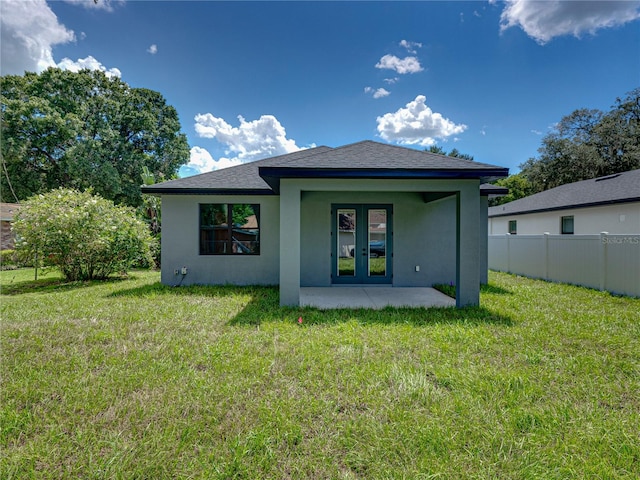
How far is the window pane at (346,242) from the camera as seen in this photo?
8.90 m

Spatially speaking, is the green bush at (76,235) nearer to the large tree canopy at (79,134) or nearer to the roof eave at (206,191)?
the roof eave at (206,191)

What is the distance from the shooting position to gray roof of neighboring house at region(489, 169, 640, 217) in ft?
37.4

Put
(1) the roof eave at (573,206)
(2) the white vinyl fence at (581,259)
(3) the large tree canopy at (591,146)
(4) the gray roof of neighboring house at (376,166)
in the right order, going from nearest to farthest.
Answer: (4) the gray roof of neighboring house at (376,166), (2) the white vinyl fence at (581,259), (1) the roof eave at (573,206), (3) the large tree canopy at (591,146)

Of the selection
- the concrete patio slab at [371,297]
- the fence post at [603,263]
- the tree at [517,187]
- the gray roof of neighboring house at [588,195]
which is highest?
the tree at [517,187]

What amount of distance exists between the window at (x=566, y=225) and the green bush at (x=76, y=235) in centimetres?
1886

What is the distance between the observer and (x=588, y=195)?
1329 centimetres

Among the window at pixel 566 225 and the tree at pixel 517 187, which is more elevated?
the tree at pixel 517 187

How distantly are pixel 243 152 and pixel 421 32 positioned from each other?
58.8 feet

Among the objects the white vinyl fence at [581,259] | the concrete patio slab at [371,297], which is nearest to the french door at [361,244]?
the concrete patio slab at [371,297]

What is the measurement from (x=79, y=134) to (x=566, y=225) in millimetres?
28873

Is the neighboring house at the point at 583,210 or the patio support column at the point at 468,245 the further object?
the neighboring house at the point at 583,210

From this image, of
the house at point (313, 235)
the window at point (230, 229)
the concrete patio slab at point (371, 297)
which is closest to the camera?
the concrete patio slab at point (371, 297)

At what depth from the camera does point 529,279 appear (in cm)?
1038

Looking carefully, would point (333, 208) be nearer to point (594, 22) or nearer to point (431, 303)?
point (431, 303)
